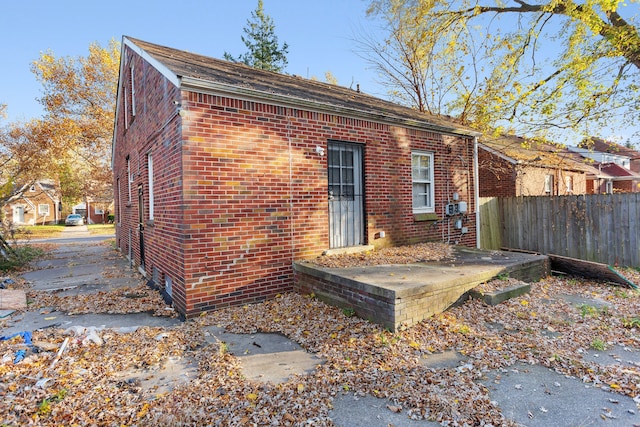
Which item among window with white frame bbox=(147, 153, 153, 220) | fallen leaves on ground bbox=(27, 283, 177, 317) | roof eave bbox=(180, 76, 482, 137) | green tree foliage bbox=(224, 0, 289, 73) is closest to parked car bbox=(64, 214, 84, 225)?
green tree foliage bbox=(224, 0, 289, 73)

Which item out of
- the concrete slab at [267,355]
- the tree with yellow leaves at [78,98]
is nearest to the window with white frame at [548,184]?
the concrete slab at [267,355]

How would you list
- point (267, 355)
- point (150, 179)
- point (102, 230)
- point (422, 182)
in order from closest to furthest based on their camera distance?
point (267, 355)
point (150, 179)
point (422, 182)
point (102, 230)

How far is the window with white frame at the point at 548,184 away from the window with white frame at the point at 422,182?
12575mm

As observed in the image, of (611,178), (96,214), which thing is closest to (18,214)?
(96,214)

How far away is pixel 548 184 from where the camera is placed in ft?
59.4

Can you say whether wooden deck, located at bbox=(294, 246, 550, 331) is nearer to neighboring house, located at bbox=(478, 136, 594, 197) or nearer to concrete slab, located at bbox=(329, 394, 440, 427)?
concrete slab, located at bbox=(329, 394, 440, 427)

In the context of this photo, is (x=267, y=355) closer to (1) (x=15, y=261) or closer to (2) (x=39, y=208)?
(1) (x=15, y=261)

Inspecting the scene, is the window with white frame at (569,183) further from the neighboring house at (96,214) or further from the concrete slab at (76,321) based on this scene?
the neighboring house at (96,214)

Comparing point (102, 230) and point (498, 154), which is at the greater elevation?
point (498, 154)

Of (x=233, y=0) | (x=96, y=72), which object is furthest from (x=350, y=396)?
(x=96, y=72)

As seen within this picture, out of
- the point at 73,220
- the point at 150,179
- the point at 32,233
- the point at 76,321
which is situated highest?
the point at 150,179

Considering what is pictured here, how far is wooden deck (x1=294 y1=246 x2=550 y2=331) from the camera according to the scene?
441 cm

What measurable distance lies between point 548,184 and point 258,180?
18059mm

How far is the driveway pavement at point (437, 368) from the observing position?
2.78 metres
